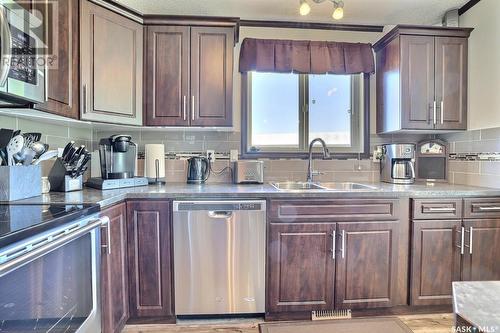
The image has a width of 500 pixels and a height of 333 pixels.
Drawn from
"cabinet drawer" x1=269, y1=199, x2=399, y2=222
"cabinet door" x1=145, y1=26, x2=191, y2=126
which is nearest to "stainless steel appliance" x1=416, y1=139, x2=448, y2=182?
"cabinet drawer" x1=269, y1=199, x2=399, y2=222

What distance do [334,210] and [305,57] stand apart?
1.35 m

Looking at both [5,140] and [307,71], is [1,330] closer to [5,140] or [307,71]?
[5,140]

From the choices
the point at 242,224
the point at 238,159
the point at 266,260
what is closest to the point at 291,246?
the point at 266,260

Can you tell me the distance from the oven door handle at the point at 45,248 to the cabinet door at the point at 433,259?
6.43 feet

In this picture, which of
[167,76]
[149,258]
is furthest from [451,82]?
[149,258]

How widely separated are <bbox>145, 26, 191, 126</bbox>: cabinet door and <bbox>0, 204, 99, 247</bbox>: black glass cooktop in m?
1.04

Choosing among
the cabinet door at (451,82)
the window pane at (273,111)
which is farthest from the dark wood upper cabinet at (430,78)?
the window pane at (273,111)

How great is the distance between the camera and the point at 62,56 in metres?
1.78

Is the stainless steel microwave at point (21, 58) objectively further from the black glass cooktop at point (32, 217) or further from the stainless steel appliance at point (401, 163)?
the stainless steel appliance at point (401, 163)

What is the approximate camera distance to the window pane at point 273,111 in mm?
2842

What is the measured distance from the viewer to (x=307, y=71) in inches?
105

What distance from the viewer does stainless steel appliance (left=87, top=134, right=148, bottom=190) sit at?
2.13 metres

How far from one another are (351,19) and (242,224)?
6.65ft

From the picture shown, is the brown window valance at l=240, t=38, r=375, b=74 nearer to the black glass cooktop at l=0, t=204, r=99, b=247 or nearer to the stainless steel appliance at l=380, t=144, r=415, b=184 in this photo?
the stainless steel appliance at l=380, t=144, r=415, b=184
